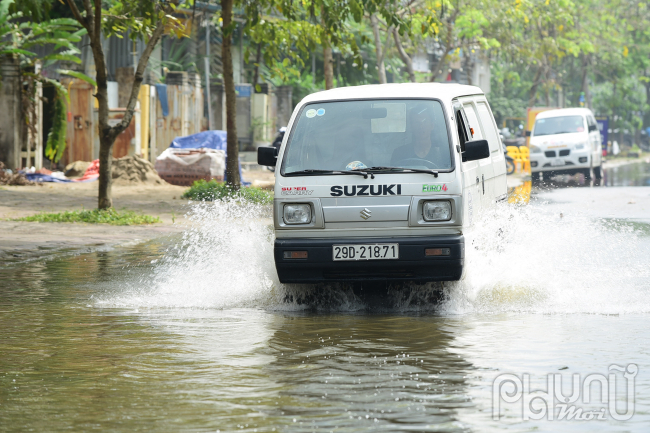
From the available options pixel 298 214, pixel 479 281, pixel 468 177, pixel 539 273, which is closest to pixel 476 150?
pixel 468 177

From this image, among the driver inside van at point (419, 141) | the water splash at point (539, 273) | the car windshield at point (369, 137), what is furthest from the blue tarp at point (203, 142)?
the driver inside van at point (419, 141)

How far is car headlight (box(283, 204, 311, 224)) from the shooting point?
7699mm

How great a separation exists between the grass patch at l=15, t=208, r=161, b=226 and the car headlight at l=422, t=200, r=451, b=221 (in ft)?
28.4

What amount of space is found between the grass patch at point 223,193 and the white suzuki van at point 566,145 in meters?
12.0

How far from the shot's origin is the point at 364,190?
762cm

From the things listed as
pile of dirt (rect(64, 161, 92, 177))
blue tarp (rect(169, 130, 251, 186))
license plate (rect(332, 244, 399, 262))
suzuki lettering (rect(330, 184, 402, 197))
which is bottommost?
license plate (rect(332, 244, 399, 262))

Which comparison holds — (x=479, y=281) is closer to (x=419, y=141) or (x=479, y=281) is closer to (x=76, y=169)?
(x=419, y=141)

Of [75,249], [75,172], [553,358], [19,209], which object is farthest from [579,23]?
[553,358]

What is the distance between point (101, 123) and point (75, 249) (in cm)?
343

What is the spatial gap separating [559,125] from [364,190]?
77.5 feet

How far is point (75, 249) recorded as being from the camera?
12.5m

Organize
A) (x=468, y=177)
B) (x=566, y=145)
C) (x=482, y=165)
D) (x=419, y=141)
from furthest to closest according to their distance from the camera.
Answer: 1. (x=566, y=145)
2. (x=482, y=165)
3. (x=468, y=177)
4. (x=419, y=141)

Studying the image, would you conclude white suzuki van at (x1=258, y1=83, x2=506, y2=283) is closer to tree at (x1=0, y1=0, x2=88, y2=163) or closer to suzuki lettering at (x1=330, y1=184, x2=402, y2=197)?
suzuki lettering at (x1=330, y1=184, x2=402, y2=197)

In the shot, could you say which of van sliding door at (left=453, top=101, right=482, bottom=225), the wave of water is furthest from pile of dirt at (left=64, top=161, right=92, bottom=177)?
van sliding door at (left=453, top=101, right=482, bottom=225)
